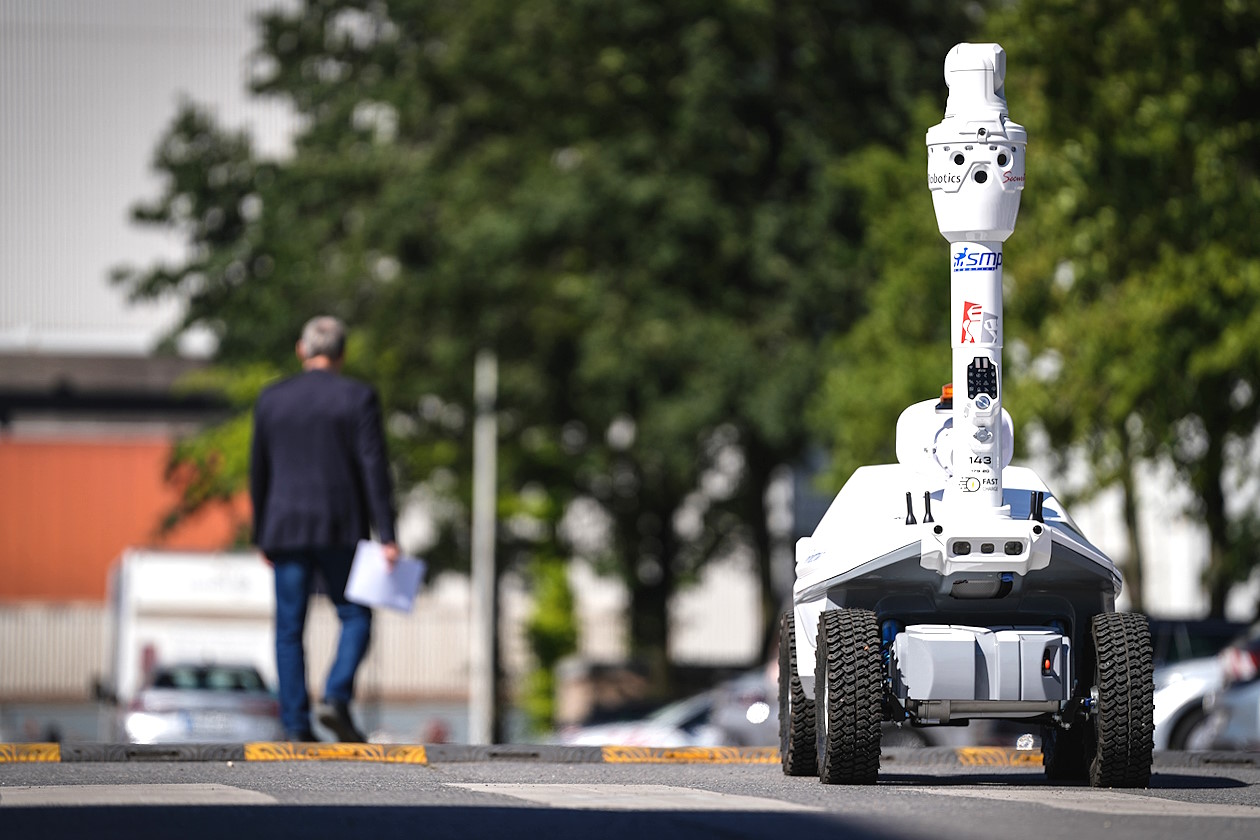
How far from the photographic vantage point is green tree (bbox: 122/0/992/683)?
3312 centimetres

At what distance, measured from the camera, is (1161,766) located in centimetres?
1062

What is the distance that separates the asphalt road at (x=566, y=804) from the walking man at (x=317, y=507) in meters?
1.68

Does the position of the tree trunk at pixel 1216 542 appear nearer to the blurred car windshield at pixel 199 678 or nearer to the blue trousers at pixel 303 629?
the blurred car windshield at pixel 199 678

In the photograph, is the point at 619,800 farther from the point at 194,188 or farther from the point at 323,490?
the point at 194,188

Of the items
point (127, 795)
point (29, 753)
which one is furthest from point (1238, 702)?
point (127, 795)

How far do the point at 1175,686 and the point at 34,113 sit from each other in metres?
57.2

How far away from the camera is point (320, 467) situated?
11.6m

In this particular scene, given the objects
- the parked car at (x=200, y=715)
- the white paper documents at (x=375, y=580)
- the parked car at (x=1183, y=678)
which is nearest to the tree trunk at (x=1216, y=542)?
the parked car at (x=1183, y=678)

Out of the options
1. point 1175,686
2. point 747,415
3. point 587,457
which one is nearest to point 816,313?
point 747,415

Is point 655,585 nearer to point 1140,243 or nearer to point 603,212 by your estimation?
point 603,212

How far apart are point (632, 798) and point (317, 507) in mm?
4251

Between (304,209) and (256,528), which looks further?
(304,209)

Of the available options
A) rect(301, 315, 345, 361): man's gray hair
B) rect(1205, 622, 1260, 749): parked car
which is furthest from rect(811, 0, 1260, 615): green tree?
rect(301, 315, 345, 361): man's gray hair

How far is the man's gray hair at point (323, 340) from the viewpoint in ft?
39.0
